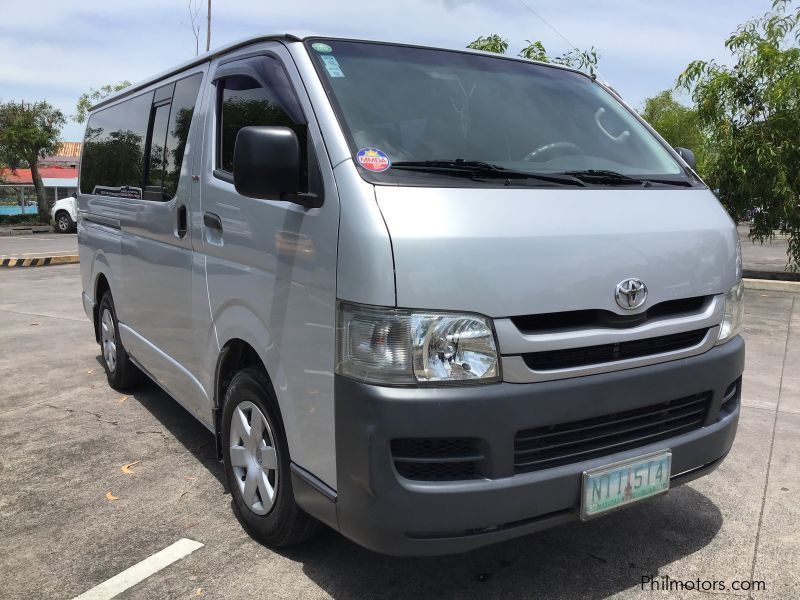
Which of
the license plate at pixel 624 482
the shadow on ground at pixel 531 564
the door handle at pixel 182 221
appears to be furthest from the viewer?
the door handle at pixel 182 221

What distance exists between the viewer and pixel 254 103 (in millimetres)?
3049

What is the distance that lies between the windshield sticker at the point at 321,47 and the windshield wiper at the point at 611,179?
1035 mm

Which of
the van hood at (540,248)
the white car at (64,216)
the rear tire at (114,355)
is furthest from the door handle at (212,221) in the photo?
the white car at (64,216)

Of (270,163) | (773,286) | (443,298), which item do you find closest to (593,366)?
(443,298)

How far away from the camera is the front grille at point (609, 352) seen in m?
2.31

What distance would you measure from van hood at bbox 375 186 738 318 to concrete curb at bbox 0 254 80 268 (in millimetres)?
13363

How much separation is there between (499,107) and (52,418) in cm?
357

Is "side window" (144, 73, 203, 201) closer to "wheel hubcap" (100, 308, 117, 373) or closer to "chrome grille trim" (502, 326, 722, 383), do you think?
"wheel hubcap" (100, 308, 117, 373)

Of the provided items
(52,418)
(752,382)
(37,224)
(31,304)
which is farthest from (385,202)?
(37,224)

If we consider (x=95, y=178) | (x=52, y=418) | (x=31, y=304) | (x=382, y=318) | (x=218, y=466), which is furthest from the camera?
(x=31, y=304)

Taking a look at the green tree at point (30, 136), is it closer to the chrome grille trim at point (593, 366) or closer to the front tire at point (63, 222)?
the front tire at point (63, 222)

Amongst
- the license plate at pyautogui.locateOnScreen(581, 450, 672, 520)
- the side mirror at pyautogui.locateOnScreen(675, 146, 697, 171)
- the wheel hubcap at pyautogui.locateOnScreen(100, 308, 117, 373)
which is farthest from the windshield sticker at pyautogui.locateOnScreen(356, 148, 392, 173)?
the wheel hubcap at pyautogui.locateOnScreen(100, 308, 117, 373)

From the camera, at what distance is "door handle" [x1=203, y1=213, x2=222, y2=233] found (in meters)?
3.14

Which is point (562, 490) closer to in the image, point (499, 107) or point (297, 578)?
point (297, 578)
